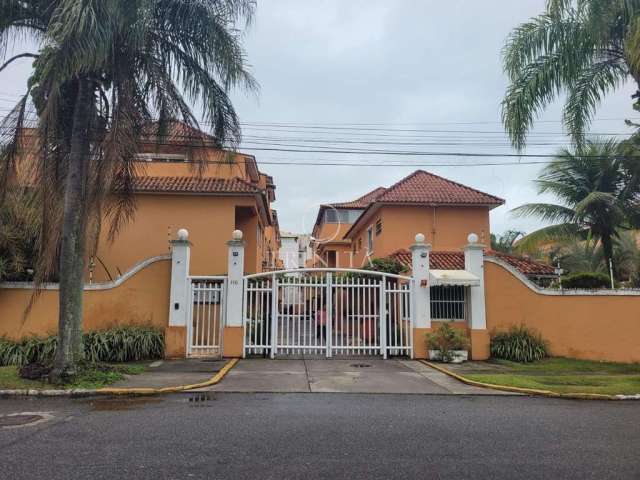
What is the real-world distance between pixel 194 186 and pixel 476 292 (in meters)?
10.5

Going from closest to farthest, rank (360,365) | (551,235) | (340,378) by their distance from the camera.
A: 1. (340,378)
2. (360,365)
3. (551,235)

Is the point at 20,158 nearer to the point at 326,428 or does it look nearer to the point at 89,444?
the point at 89,444

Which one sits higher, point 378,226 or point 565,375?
point 378,226

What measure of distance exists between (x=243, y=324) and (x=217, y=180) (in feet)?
25.2

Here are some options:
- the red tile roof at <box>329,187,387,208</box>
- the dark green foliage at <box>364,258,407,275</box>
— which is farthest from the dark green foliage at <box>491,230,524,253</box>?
the dark green foliage at <box>364,258,407,275</box>

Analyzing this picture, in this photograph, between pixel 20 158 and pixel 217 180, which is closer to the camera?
pixel 20 158

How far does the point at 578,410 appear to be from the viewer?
745cm

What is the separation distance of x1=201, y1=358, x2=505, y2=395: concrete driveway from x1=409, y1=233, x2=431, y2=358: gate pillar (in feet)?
1.93

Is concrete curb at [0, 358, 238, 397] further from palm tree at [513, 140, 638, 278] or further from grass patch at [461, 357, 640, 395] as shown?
palm tree at [513, 140, 638, 278]

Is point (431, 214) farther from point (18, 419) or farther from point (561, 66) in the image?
point (18, 419)

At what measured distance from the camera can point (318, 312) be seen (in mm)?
13102

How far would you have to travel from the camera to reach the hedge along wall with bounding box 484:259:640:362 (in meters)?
13.1

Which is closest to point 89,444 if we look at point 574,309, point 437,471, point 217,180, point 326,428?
point 326,428

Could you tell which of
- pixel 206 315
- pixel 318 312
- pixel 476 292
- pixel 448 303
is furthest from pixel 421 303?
pixel 206 315
